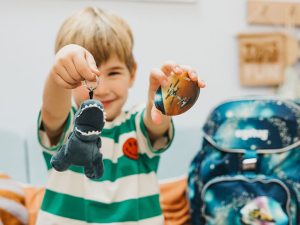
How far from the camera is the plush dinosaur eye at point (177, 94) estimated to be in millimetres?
510

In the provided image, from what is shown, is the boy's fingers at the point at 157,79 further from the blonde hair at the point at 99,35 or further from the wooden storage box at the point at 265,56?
the wooden storage box at the point at 265,56

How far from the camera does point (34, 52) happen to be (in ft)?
3.41

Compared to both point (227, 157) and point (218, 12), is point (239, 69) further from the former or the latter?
point (227, 157)

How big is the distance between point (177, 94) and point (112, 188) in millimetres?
255

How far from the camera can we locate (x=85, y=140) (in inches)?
18.6

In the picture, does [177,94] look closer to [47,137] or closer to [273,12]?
[47,137]

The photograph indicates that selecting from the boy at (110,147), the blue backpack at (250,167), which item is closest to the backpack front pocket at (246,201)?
the blue backpack at (250,167)

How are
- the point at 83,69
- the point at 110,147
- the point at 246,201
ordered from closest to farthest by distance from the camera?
the point at 83,69 < the point at 110,147 < the point at 246,201

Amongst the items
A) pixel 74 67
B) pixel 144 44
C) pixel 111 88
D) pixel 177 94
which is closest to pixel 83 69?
pixel 74 67

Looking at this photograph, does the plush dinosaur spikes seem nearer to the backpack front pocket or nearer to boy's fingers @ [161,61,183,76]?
boy's fingers @ [161,61,183,76]

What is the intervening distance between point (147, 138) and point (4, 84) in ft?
1.53

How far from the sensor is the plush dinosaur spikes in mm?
461

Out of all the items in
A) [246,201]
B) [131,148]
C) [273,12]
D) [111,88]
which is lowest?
[246,201]

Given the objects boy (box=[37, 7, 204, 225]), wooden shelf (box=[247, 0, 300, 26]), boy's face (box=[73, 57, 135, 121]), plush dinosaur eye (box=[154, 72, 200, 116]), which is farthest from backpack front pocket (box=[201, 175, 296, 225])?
wooden shelf (box=[247, 0, 300, 26])
